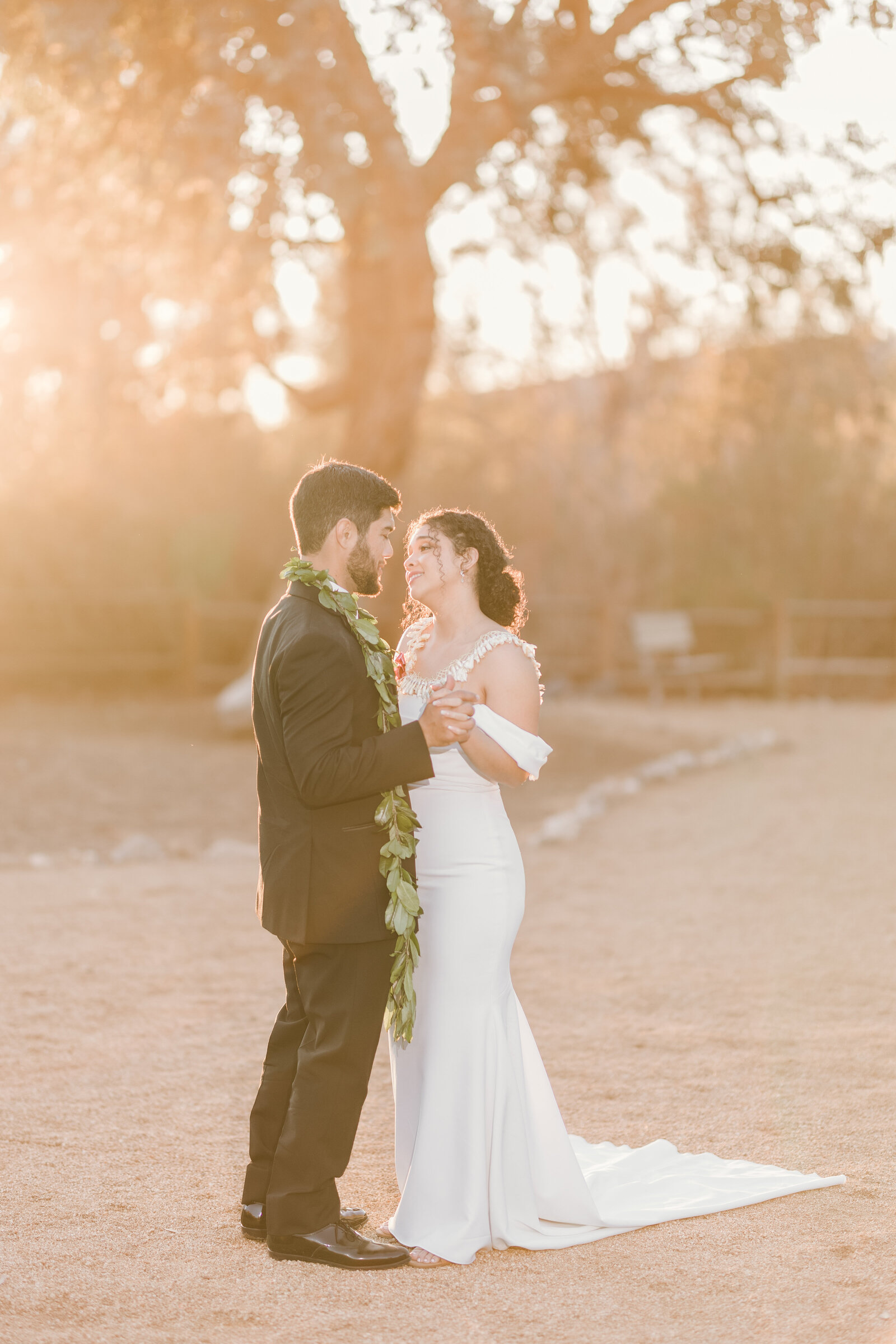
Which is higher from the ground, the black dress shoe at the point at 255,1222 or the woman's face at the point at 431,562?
the woman's face at the point at 431,562

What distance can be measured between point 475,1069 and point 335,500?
1.48m

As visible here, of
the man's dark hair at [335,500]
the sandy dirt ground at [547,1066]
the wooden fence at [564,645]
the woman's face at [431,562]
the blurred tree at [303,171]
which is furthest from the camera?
the wooden fence at [564,645]

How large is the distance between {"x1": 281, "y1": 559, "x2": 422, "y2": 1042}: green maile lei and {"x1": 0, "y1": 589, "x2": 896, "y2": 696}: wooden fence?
51.6 ft

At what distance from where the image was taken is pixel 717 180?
53.2 ft

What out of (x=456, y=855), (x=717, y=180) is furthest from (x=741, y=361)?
(x=456, y=855)

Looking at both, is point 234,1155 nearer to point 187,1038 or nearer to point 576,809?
point 187,1038

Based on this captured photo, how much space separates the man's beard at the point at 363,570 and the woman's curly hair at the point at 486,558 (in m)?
0.29

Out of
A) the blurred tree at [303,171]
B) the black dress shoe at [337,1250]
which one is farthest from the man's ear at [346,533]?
the blurred tree at [303,171]

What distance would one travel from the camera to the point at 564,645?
903 inches

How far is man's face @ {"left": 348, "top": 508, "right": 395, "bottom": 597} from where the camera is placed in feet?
11.6

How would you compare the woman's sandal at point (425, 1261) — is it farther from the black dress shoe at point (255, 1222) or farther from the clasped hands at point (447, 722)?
the clasped hands at point (447, 722)

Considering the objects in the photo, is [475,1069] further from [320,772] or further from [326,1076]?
[320,772]

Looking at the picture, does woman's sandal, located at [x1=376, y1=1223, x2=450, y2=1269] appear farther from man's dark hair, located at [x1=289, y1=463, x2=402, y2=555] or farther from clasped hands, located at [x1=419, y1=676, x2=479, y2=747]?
man's dark hair, located at [x1=289, y1=463, x2=402, y2=555]

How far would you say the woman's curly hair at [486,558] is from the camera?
12.6 feet
